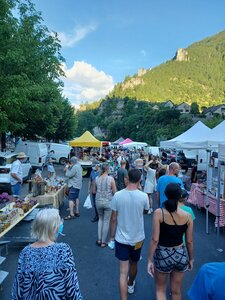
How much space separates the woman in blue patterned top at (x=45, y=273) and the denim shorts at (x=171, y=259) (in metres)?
1.12

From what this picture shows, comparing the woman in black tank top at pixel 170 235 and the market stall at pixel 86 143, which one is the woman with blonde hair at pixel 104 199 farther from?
the market stall at pixel 86 143

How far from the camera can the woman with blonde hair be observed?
5.52m

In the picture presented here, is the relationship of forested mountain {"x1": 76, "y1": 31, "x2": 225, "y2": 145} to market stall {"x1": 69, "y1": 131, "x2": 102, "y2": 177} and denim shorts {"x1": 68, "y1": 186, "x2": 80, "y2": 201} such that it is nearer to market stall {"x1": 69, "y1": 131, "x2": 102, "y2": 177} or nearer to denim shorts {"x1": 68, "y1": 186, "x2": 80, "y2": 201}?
market stall {"x1": 69, "y1": 131, "x2": 102, "y2": 177}

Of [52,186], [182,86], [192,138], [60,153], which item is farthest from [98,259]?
[182,86]

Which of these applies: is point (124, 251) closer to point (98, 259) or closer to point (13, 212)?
point (98, 259)

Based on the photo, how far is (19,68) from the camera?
11195 mm

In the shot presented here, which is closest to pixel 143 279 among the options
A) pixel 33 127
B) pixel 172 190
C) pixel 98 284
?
pixel 98 284

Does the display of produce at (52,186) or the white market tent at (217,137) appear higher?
the white market tent at (217,137)

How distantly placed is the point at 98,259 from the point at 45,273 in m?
3.36

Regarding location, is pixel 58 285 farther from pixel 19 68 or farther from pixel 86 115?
pixel 86 115

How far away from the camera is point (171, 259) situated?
9.29ft

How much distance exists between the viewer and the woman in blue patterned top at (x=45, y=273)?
1921 mm

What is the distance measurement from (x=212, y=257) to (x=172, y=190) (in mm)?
3314

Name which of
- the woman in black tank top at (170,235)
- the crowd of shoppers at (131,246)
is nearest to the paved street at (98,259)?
the crowd of shoppers at (131,246)
